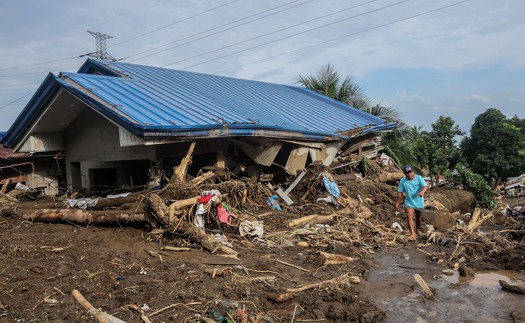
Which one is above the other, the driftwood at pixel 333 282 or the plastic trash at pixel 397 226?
the driftwood at pixel 333 282

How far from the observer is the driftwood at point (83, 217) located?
8.12m

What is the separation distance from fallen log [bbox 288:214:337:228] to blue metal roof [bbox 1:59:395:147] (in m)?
2.61

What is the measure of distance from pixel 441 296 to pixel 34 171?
41.1 ft

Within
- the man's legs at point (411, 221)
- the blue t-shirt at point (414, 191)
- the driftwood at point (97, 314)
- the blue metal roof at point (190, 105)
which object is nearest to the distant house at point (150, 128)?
the blue metal roof at point (190, 105)

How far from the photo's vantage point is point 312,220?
9.65 metres

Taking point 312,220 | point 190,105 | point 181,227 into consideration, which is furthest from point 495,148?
point 181,227

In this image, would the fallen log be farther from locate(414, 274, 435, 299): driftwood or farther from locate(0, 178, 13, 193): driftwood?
locate(0, 178, 13, 193): driftwood

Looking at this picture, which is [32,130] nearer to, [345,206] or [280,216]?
[280,216]

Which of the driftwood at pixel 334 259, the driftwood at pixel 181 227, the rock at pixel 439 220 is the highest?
the driftwood at pixel 181 227

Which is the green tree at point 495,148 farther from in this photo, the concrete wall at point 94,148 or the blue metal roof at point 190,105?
the concrete wall at point 94,148

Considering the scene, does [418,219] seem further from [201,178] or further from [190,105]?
[190,105]

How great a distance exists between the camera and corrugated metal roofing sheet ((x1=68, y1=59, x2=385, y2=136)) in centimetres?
970

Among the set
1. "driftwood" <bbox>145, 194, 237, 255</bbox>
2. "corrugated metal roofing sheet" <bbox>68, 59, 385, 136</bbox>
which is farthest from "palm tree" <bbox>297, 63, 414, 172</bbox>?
"driftwood" <bbox>145, 194, 237, 255</bbox>

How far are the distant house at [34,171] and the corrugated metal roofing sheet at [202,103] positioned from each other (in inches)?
127
